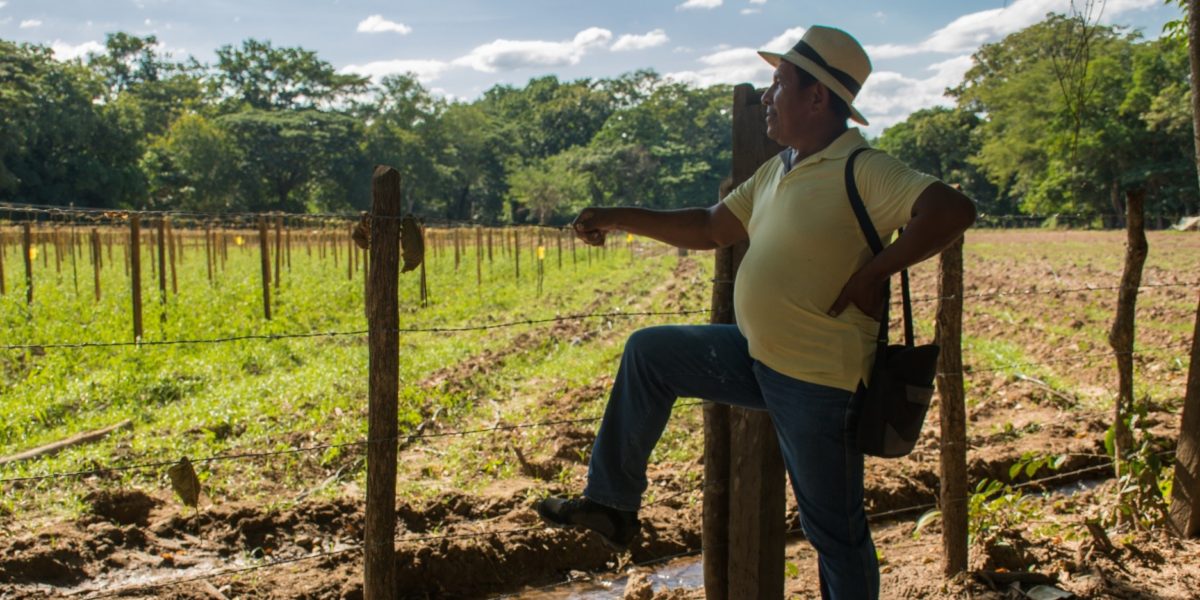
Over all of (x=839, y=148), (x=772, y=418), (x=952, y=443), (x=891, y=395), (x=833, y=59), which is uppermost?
(x=833, y=59)

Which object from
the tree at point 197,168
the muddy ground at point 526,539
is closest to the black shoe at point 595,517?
the muddy ground at point 526,539

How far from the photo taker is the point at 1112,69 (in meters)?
40.5

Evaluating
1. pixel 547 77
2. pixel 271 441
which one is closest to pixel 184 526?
pixel 271 441

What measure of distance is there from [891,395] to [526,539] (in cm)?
306

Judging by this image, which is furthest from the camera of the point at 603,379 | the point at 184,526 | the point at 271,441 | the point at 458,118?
the point at 458,118

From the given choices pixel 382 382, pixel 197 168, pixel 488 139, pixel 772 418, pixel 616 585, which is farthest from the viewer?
pixel 488 139

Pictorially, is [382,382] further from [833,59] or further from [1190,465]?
[1190,465]

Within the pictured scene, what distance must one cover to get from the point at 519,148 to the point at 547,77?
34.4 meters

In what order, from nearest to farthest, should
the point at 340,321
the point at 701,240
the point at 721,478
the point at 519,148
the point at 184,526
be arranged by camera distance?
1. the point at 701,240
2. the point at 721,478
3. the point at 184,526
4. the point at 340,321
5. the point at 519,148

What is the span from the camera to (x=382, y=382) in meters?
3.04

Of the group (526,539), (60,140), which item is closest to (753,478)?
(526,539)

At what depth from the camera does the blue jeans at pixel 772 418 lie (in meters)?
2.41

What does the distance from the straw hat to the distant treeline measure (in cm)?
527

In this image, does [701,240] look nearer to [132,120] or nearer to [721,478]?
[721,478]
